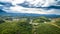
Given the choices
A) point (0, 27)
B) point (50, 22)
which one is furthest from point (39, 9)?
point (0, 27)

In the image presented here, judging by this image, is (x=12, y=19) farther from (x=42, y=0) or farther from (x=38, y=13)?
(x=42, y=0)

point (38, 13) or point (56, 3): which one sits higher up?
point (56, 3)

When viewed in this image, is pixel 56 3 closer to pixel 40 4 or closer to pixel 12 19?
pixel 40 4

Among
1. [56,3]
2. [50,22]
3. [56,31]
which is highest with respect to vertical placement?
[56,3]

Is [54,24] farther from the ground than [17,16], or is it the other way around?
[17,16]

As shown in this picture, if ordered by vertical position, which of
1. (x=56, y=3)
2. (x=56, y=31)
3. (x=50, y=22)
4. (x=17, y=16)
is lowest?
(x=56, y=31)

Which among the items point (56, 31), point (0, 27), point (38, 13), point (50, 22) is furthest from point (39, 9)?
point (0, 27)
